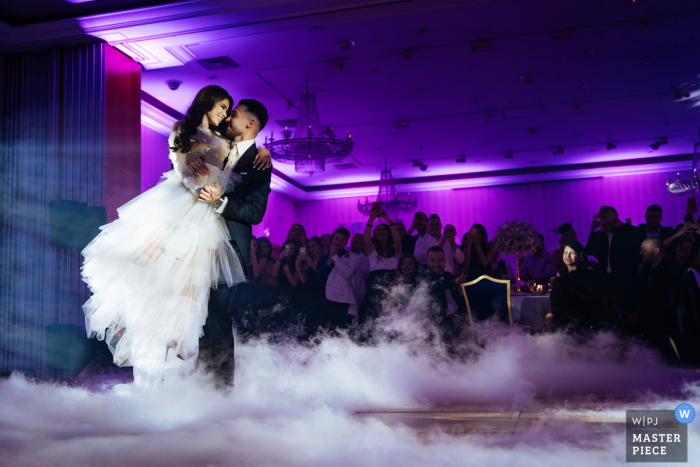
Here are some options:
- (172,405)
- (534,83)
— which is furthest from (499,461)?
(534,83)

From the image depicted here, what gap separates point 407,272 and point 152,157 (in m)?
4.39

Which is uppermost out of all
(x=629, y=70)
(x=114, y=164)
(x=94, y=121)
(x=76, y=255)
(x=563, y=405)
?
(x=629, y=70)

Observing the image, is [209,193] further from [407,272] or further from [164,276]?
[407,272]

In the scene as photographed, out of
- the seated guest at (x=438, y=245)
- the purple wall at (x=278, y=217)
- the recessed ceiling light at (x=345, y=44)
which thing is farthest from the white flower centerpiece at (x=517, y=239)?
the purple wall at (x=278, y=217)

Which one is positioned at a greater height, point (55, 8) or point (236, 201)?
point (55, 8)

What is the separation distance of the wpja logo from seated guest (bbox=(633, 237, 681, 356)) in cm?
184

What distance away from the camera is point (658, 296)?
368cm

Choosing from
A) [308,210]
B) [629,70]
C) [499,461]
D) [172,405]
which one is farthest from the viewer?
[308,210]

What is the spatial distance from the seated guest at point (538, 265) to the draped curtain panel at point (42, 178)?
4500 millimetres

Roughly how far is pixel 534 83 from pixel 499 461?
5.56 metres

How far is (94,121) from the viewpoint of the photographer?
4.52m

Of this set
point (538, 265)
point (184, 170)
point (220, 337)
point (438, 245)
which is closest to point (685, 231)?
point (538, 265)

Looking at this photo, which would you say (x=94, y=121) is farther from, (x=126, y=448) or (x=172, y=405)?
(x=126, y=448)

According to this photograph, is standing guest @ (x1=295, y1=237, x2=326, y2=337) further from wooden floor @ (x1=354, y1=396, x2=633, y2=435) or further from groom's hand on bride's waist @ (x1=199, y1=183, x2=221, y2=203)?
groom's hand on bride's waist @ (x1=199, y1=183, x2=221, y2=203)
